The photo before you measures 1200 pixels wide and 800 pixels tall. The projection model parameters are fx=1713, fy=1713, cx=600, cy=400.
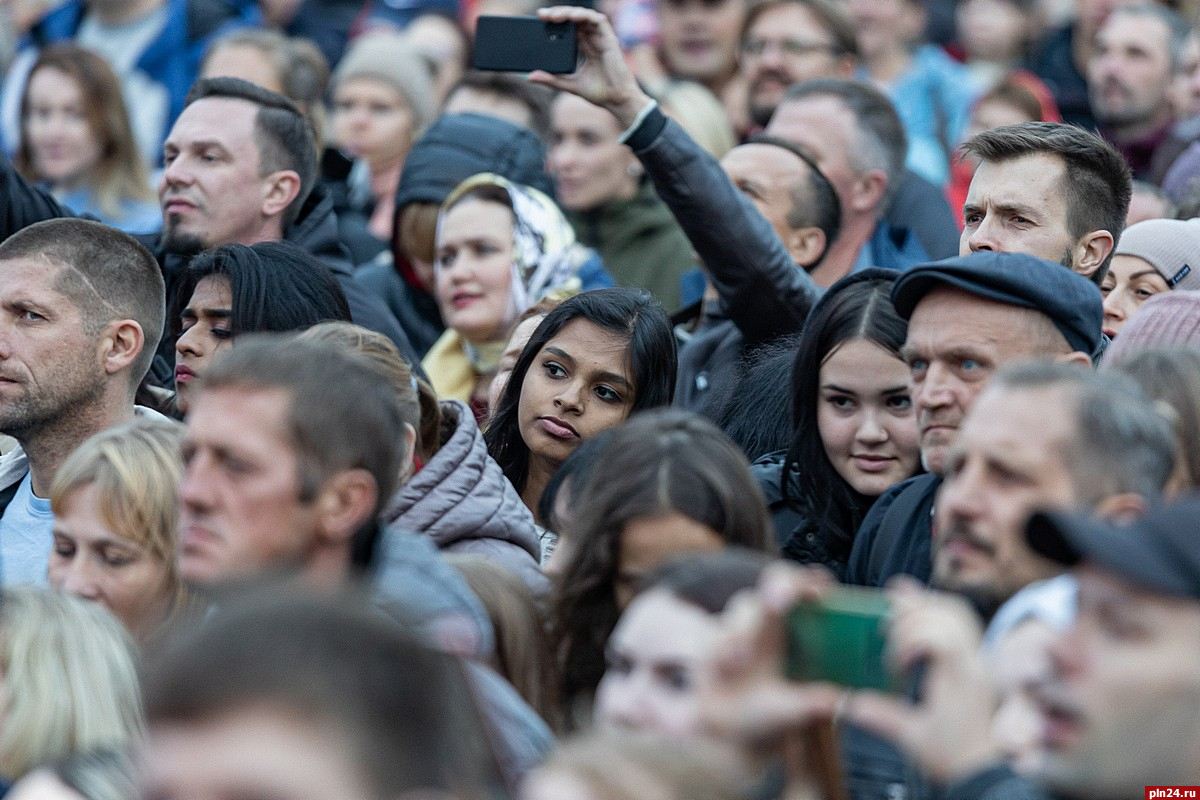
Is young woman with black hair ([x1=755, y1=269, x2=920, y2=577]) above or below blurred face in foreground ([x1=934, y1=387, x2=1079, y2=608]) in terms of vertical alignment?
below

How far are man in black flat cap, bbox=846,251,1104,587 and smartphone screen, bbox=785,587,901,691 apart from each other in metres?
1.21

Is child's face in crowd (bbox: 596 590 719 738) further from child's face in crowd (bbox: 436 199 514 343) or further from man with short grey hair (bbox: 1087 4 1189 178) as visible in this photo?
man with short grey hair (bbox: 1087 4 1189 178)

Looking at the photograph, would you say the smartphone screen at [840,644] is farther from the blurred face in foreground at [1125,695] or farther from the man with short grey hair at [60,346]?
the man with short grey hair at [60,346]

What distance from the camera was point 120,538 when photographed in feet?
12.1

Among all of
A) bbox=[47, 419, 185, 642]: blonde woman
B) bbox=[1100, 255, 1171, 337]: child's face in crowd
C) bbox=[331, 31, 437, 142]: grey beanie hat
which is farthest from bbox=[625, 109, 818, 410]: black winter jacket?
bbox=[331, 31, 437, 142]: grey beanie hat

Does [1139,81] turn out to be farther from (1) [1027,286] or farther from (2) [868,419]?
(1) [1027,286]

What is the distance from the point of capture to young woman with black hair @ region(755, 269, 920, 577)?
4.25 meters

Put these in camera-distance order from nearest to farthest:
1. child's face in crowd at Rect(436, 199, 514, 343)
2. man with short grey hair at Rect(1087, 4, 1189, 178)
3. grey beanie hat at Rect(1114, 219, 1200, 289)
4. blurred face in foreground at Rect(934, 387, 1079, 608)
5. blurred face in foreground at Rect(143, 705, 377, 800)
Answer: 1. blurred face in foreground at Rect(143, 705, 377, 800)
2. blurred face in foreground at Rect(934, 387, 1079, 608)
3. grey beanie hat at Rect(1114, 219, 1200, 289)
4. child's face in crowd at Rect(436, 199, 514, 343)
5. man with short grey hair at Rect(1087, 4, 1189, 178)

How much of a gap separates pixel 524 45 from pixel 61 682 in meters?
2.61

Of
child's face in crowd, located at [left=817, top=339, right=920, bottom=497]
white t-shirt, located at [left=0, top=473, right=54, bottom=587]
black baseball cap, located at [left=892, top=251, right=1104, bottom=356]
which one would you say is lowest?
white t-shirt, located at [left=0, top=473, right=54, bottom=587]

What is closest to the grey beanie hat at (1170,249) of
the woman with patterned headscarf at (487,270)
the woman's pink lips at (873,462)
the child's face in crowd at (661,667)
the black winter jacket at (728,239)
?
the black winter jacket at (728,239)

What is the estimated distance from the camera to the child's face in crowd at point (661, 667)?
2523 mm

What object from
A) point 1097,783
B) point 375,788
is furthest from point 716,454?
point 375,788

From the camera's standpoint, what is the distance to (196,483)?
313cm
